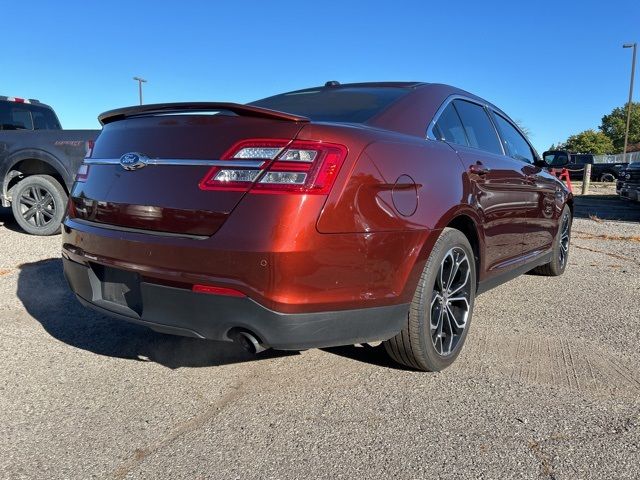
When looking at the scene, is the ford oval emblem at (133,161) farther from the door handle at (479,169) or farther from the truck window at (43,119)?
the truck window at (43,119)

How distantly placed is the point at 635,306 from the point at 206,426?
12.3 ft

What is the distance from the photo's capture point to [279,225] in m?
2.19

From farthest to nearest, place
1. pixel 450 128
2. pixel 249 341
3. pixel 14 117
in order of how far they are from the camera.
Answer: pixel 14 117 → pixel 450 128 → pixel 249 341

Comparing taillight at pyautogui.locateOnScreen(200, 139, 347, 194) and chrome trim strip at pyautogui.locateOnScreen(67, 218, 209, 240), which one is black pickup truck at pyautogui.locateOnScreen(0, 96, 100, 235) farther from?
taillight at pyautogui.locateOnScreen(200, 139, 347, 194)

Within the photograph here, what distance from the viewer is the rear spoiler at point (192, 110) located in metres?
2.38

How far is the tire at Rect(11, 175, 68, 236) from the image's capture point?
6.91m

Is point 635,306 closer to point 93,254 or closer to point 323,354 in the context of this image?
point 323,354

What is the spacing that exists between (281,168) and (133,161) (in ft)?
2.66

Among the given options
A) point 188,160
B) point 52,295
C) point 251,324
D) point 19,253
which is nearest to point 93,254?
point 188,160

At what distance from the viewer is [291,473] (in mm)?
2096

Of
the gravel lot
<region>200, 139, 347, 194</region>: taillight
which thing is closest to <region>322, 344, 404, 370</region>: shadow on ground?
the gravel lot

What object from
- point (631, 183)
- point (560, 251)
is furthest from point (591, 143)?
point (560, 251)

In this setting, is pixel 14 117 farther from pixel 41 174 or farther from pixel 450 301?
pixel 450 301

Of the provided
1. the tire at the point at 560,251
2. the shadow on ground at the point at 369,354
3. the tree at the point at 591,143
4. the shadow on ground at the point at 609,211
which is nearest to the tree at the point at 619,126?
the tree at the point at 591,143
